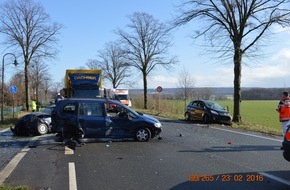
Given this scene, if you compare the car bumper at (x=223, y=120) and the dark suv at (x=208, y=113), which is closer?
the car bumper at (x=223, y=120)

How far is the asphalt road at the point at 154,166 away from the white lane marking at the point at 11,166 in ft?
0.30

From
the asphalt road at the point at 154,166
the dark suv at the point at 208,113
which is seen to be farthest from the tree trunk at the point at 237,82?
the asphalt road at the point at 154,166

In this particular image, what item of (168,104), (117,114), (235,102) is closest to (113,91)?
(168,104)

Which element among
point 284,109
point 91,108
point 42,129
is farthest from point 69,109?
point 284,109

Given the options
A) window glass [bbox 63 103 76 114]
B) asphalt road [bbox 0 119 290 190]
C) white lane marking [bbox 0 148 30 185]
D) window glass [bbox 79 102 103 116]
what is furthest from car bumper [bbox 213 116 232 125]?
white lane marking [bbox 0 148 30 185]

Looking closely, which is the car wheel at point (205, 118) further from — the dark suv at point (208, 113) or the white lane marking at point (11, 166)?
the white lane marking at point (11, 166)

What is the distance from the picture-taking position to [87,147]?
13.8 m

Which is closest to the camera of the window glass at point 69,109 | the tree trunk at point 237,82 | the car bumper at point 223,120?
the window glass at point 69,109

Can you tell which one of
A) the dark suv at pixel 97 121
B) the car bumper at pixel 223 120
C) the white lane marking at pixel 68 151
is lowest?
the white lane marking at pixel 68 151

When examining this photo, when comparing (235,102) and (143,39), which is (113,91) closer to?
(143,39)

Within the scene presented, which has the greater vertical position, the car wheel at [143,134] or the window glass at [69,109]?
the window glass at [69,109]

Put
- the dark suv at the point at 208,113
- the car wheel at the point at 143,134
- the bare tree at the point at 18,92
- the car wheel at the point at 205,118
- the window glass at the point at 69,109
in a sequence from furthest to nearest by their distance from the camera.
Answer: the bare tree at the point at 18,92
the car wheel at the point at 205,118
the dark suv at the point at 208,113
the car wheel at the point at 143,134
the window glass at the point at 69,109

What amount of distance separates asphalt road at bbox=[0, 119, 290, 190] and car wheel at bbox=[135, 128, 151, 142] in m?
0.56

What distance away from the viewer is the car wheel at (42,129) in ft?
61.2
